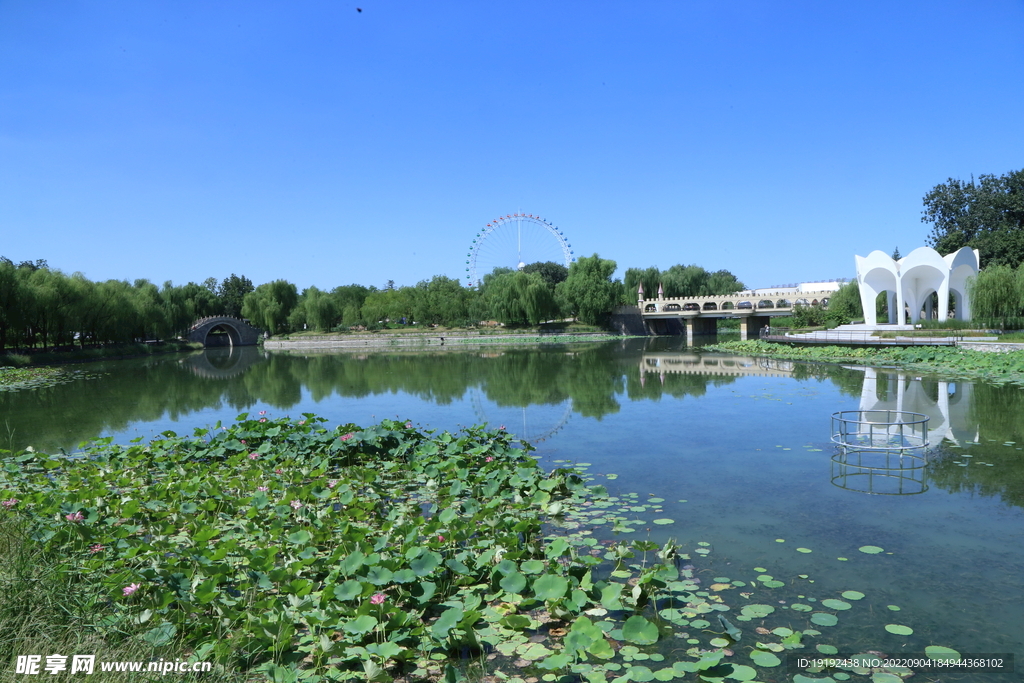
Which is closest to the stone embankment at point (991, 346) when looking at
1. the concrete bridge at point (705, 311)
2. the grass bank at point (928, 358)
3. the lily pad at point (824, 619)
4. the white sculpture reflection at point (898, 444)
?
the grass bank at point (928, 358)

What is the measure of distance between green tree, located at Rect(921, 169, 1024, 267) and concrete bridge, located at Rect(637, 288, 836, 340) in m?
10.5

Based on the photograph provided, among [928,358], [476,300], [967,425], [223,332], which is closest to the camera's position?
[967,425]

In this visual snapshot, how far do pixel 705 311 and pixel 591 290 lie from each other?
9517mm

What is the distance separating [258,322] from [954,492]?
2549 inches

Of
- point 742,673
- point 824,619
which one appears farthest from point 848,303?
point 742,673

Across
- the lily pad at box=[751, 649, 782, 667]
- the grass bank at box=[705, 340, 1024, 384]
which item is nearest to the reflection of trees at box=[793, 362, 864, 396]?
the grass bank at box=[705, 340, 1024, 384]

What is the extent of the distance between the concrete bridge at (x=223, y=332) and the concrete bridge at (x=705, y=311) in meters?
36.7

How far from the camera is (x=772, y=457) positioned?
8586mm

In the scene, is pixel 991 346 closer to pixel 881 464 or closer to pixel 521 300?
pixel 881 464

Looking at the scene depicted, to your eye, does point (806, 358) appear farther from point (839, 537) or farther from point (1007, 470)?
point (839, 537)

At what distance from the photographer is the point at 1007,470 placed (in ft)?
24.9

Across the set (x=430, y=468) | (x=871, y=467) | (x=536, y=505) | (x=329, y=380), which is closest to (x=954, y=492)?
(x=871, y=467)

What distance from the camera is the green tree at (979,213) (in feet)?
128

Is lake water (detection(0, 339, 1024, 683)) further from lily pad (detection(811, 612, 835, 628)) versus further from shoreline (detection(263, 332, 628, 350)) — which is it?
shoreline (detection(263, 332, 628, 350))
